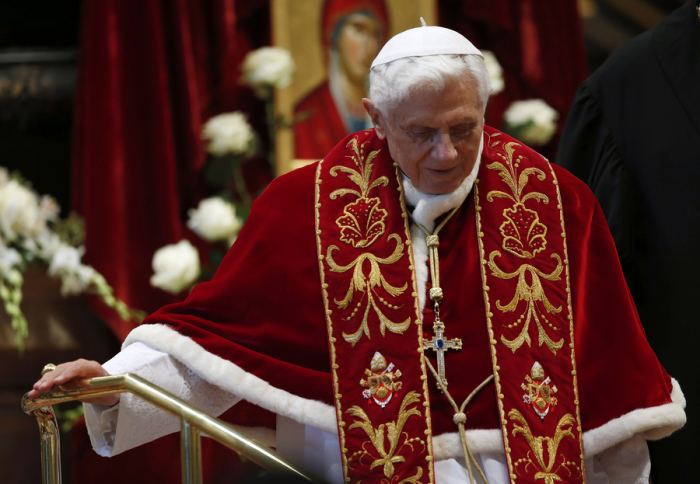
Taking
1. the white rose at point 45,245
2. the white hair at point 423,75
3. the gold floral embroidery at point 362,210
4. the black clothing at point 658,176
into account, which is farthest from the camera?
the white rose at point 45,245

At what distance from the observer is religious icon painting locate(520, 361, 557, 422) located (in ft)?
6.28

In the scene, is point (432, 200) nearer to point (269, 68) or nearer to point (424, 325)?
point (424, 325)

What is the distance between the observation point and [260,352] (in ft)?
6.45

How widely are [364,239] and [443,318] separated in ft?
0.92

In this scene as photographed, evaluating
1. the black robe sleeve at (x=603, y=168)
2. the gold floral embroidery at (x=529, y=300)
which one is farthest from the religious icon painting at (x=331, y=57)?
the gold floral embroidery at (x=529, y=300)

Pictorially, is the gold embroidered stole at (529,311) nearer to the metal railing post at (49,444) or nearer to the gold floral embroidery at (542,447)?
the gold floral embroidery at (542,447)

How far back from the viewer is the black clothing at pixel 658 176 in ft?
8.12

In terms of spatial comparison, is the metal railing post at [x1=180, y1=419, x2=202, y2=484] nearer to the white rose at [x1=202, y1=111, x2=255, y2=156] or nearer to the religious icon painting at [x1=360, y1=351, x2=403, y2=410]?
the religious icon painting at [x1=360, y1=351, x2=403, y2=410]

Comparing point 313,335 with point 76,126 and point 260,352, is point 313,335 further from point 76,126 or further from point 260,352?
point 76,126

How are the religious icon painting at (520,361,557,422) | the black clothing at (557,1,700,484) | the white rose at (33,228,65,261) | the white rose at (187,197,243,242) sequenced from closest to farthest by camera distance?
the religious icon painting at (520,361,557,422)
the black clothing at (557,1,700,484)
the white rose at (33,228,65,261)
the white rose at (187,197,243,242)

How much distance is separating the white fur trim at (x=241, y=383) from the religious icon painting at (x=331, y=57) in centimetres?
229

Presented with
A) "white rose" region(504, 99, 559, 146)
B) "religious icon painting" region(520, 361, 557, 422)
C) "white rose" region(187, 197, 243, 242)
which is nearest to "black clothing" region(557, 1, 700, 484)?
"religious icon painting" region(520, 361, 557, 422)

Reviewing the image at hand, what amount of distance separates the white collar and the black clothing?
68 cm

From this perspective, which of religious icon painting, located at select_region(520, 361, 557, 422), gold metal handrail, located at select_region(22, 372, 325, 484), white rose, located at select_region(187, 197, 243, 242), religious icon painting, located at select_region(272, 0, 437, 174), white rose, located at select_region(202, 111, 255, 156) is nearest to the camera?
gold metal handrail, located at select_region(22, 372, 325, 484)
